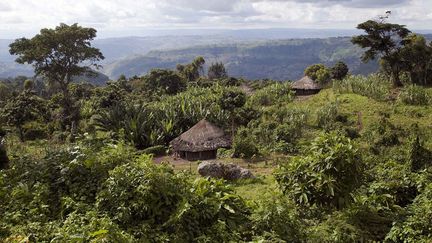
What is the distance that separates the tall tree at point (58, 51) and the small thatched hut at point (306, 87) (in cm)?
1924

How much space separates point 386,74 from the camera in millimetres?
33625

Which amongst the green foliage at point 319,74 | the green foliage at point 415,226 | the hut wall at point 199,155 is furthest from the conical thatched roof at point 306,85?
the green foliage at point 415,226

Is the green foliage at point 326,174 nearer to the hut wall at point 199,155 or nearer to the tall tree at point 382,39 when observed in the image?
the hut wall at point 199,155

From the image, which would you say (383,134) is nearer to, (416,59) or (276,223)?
(416,59)

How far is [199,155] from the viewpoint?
20656mm

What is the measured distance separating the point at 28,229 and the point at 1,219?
805 millimetres

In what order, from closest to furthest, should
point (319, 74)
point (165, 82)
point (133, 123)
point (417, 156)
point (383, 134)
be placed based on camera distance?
point (417, 156)
point (383, 134)
point (133, 123)
point (319, 74)
point (165, 82)

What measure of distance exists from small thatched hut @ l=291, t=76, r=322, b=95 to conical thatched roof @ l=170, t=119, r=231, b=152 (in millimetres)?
18936

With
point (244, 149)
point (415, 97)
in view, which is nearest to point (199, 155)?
point (244, 149)

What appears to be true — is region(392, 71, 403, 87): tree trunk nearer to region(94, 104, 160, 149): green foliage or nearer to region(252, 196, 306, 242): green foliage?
region(94, 104, 160, 149): green foliage

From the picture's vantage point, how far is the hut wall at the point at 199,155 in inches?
812

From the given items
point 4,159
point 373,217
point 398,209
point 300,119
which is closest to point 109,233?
point 373,217

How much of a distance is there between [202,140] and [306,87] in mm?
20345

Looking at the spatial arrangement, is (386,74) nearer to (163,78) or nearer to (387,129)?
Answer: (387,129)
